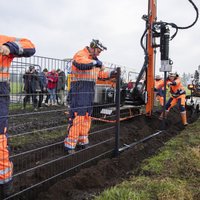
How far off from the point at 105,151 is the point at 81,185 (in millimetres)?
1501

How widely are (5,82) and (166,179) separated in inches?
99.6

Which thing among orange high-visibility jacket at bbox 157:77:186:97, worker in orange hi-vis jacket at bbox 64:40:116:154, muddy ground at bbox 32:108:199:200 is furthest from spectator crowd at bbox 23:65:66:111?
orange high-visibility jacket at bbox 157:77:186:97

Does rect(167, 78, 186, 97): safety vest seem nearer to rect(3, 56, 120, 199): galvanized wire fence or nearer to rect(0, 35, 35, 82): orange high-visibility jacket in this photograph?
rect(3, 56, 120, 199): galvanized wire fence

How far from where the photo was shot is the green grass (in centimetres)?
341

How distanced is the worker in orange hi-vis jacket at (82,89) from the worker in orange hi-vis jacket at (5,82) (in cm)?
146

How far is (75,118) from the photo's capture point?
4934 mm

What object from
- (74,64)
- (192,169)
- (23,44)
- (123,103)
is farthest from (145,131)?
(23,44)

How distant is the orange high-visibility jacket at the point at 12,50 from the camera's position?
10.0ft

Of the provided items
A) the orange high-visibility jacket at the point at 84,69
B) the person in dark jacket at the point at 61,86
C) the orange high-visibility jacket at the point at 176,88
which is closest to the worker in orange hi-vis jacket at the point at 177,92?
the orange high-visibility jacket at the point at 176,88

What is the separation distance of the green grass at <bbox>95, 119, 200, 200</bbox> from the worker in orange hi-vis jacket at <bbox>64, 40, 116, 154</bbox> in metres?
1.24

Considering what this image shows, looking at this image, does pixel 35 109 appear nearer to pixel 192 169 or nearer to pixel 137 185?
pixel 137 185

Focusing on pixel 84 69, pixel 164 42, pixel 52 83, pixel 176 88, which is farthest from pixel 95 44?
pixel 176 88

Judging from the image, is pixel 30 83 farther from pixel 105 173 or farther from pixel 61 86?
pixel 105 173

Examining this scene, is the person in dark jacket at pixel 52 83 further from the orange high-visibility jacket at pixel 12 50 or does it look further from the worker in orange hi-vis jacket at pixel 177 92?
the worker in orange hi-vis jacket at pixel 177 92
